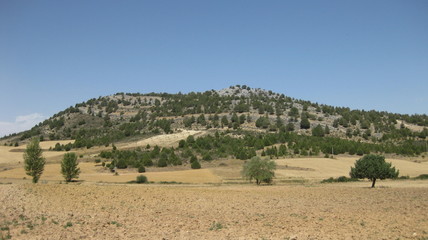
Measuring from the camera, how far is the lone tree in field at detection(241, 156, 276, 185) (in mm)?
65625

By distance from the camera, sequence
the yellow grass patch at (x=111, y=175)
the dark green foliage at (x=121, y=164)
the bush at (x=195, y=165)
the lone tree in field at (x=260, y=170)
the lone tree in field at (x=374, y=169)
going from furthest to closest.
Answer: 1. the dark green foliage at (x=121, y=164)
2. the bush at (x=195, y=165)
3. the yellow grass patch at (x=111, y=175)
4. the lone tree in field at (x=260, y=170)
5. the lone tree in field at (x=374, y=169)

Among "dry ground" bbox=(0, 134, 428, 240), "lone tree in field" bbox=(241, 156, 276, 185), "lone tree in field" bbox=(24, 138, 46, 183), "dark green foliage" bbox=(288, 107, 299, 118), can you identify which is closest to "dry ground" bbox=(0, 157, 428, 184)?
"lone tree in field" bbox=(241, 156, 276, 185)

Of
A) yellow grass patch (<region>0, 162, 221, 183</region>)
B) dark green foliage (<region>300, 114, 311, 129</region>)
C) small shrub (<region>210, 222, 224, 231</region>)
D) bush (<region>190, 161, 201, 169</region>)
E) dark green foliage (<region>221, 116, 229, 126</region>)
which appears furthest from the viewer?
dark green foliage (<region>221, 116, 229, 126</region>)

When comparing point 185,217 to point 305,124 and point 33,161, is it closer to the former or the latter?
point 33,161

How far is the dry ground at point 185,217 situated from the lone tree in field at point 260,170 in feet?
99.0

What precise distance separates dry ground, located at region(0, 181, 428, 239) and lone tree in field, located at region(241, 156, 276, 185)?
30.2 meters

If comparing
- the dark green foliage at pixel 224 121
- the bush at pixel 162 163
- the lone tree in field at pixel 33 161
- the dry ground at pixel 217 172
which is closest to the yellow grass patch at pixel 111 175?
the dry ground at pixel 217 172

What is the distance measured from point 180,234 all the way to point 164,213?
7.98m

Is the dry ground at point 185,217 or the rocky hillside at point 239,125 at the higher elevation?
the rocky hillside at point 239,125

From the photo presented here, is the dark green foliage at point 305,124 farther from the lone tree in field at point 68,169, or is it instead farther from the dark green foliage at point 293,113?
the lone tree in field at point 68,169

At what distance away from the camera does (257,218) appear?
23.8 meters

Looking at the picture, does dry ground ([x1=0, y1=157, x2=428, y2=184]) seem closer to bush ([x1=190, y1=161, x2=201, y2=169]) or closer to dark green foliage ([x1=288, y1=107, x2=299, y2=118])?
bush ([x1=190, y1=161, x2=201, y2=169])

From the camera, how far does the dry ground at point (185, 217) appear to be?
18609 millimetres

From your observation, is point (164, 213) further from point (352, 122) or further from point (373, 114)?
point (373, 114)
